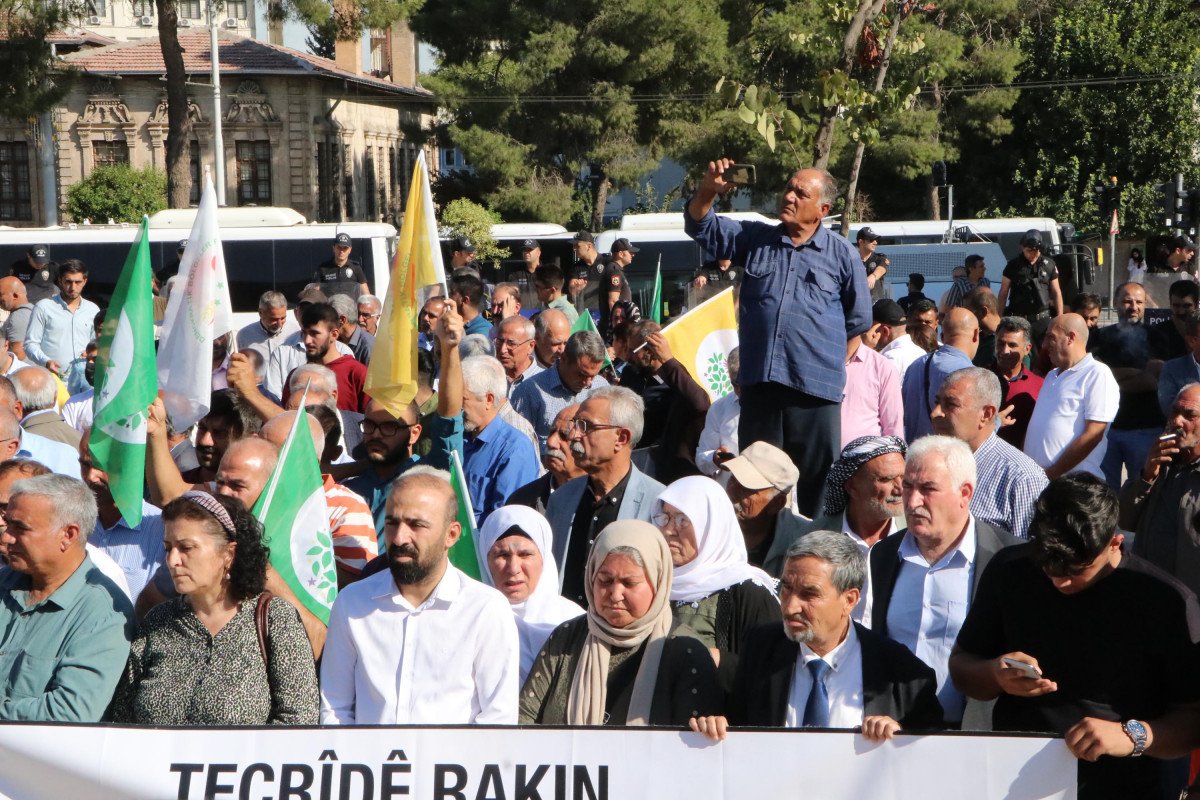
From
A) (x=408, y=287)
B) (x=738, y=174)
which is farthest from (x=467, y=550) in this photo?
(x=738, y=174)

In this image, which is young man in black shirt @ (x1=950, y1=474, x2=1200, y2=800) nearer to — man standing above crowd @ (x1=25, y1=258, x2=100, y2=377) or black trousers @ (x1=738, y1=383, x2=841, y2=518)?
black trousers @ (x1=738, y1=383, x2=841, y2=518)

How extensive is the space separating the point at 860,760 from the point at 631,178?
3815cm

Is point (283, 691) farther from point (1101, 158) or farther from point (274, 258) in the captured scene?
point (1101, 158)

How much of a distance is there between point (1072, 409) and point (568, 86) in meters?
34.9

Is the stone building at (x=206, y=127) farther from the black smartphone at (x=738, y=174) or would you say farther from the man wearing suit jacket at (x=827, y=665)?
the man wearing suit jacket at (x=827, y=665)

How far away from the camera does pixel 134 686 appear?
466 cm

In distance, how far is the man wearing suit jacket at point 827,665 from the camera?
4426mm

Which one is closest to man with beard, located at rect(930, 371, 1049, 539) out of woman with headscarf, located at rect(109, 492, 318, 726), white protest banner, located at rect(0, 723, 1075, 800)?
white protest banner, located at rect(0, 723, 1075, 800)

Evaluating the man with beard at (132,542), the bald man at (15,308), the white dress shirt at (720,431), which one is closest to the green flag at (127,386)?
the man with beard at (132,542)

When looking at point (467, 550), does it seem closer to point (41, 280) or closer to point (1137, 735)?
point (1137, 735)

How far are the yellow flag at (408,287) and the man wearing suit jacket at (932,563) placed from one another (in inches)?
99.4

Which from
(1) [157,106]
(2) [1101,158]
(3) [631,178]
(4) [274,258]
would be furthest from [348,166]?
(4) [274,258]

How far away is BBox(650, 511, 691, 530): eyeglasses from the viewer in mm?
5223

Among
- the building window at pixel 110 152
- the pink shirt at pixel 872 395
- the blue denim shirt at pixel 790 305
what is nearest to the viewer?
the blue denim shirt at pixel 790 305
